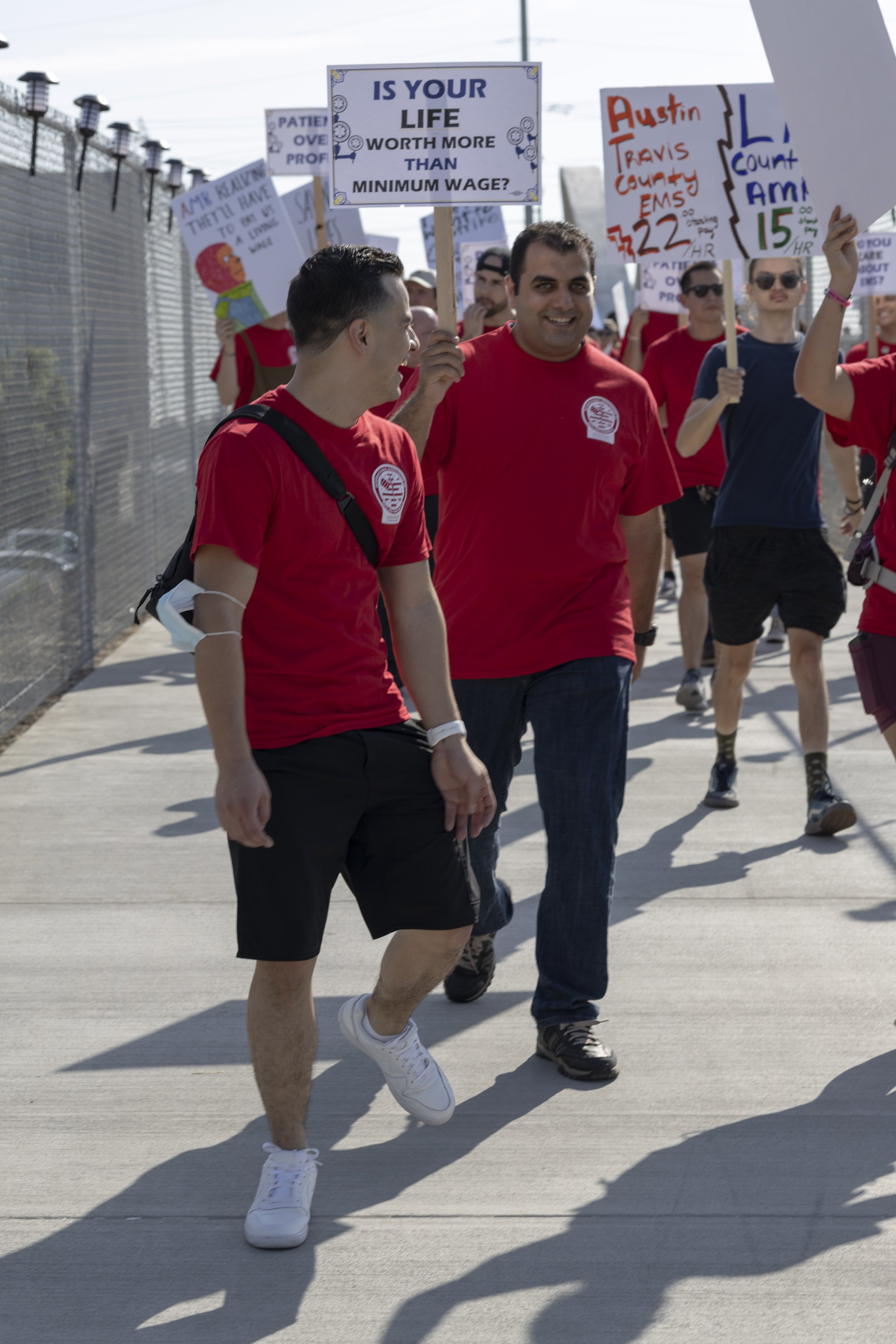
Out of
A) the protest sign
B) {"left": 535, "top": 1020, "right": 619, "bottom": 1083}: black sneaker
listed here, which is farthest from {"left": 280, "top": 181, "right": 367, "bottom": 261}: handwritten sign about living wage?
{"left": 535, "top": 1020, "right": 619, "bottom": 1083}: black sneaker

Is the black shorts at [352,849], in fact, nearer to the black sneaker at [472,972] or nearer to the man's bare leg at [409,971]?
the man's bare leg at [409,971]

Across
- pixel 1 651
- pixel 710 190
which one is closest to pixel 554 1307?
pixel 710 190

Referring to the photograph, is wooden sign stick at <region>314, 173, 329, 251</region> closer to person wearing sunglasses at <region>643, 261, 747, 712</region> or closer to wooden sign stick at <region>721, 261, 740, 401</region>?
person wearing sunglasses at <region>643, 261, 747, 712</region>

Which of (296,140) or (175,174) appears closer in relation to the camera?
(296,140)

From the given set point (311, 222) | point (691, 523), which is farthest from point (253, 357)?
point (691, 523)

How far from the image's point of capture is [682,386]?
29.4 feet

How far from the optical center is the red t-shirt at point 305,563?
3148mm

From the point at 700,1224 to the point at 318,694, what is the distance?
4.40 ft

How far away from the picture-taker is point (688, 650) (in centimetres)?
893

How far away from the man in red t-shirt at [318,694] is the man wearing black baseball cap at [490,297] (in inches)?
198

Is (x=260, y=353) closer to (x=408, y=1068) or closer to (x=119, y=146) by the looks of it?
(x=119, y=146)

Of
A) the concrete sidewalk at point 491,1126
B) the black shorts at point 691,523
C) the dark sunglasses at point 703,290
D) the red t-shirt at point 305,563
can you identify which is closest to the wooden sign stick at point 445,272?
the red t-shirt at point 305,563

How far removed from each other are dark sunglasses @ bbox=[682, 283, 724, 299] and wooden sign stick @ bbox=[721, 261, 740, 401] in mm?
2277

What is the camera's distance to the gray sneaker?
8828mm
